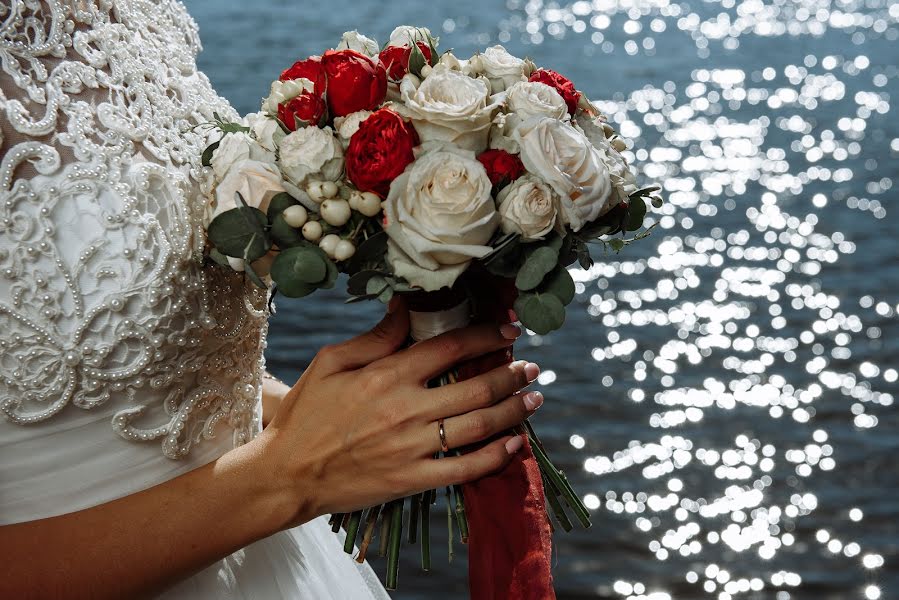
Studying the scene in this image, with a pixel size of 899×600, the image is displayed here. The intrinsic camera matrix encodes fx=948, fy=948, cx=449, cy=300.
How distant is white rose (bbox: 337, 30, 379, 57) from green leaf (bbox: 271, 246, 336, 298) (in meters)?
0.35

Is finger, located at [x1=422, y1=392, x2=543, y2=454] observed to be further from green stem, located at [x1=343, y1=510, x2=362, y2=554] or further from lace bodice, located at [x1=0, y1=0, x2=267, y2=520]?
lace bodice, located at [x1=0, y1=0, x2=267, y2=520]

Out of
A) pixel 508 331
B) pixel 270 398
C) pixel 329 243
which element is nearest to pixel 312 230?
pixel 329 243

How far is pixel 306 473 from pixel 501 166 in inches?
19.7

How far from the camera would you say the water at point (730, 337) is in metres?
3.94

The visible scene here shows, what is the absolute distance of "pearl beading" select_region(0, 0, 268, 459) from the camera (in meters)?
1.29

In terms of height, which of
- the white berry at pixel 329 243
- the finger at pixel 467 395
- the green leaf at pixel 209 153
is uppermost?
the green leaf at pixel 209 153

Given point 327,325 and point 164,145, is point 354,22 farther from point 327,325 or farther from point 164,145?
point 164,145

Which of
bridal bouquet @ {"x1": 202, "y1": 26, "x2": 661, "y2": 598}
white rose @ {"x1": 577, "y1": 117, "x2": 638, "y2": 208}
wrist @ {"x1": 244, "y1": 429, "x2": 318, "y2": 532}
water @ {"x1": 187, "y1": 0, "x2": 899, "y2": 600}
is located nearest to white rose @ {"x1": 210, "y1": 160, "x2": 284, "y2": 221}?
bridal bouquet @ {"x1": 202, "y1": 26, "x2": 661, "y2": 598}

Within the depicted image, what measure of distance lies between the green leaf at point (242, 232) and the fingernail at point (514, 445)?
43cm

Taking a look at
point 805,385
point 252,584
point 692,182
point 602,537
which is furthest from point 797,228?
point 252,584

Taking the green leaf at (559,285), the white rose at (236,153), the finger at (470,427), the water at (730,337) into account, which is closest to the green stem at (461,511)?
the finger at (470,427)

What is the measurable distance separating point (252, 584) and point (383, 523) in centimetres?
34

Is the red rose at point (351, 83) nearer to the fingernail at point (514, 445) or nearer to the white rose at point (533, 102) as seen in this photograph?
the white rose at point (533, 102)

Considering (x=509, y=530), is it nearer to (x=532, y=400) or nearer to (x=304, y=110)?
(x=532, y=400)
